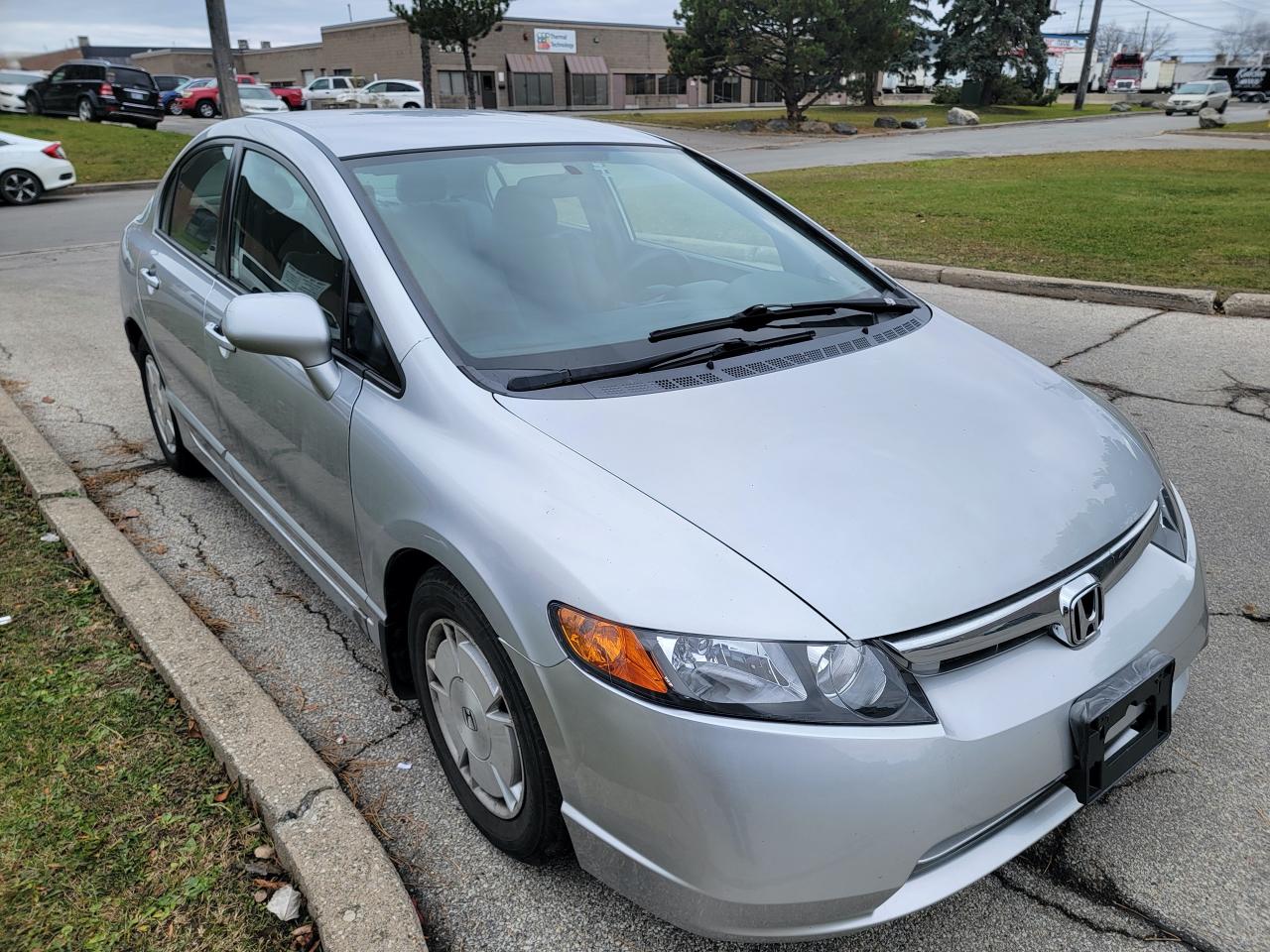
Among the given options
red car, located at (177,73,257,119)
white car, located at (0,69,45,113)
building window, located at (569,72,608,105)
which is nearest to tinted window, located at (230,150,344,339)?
white car, located at (0,69,45,113)

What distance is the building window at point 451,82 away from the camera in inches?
2148

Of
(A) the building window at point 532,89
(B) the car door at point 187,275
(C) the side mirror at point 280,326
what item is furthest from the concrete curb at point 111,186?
(A) the building window at point 532,89

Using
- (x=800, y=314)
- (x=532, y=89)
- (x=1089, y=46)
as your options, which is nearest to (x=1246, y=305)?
(x=800, y=314)

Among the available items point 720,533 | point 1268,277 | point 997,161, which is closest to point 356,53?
point 997,161

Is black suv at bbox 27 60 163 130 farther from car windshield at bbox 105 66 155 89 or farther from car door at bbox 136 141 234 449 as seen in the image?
car door at bbox 136 141 234 449

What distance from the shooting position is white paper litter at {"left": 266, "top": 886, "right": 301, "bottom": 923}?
2.12 m

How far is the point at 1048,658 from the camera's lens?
1.85 m

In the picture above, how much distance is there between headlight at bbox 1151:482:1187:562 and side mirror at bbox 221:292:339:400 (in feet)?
7.03

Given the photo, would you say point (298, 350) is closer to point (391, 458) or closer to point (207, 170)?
point (391, 458)

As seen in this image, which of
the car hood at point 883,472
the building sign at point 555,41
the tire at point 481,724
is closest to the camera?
the car hood at point 883,472

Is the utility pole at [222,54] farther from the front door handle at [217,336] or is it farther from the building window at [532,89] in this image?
the building window at [532,89]

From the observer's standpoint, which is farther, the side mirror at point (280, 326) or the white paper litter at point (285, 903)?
the side mirror at point (280, 326)

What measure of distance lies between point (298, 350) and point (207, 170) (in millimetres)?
1792

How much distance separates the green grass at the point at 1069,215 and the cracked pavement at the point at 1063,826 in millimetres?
2469
